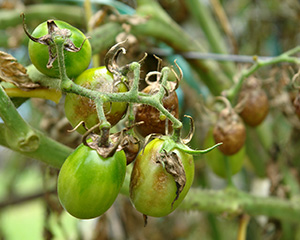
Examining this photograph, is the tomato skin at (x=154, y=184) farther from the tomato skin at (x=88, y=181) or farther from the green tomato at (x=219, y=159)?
the green tomato at (x=219, y=159)

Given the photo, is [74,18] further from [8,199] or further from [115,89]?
[8,199]

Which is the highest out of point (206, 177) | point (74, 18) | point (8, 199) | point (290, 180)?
point (74, 18)

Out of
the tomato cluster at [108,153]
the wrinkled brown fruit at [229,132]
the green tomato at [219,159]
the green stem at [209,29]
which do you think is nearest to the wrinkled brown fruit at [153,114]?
the tomato cluster at [108,153]

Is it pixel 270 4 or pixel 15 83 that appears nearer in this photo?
pixel 15 83

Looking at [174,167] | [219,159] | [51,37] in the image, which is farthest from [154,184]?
[219,159]

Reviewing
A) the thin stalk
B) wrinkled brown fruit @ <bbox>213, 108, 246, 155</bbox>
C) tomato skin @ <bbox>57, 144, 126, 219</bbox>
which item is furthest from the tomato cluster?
the thin stalk

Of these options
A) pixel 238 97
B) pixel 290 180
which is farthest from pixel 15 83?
pixel 290 180

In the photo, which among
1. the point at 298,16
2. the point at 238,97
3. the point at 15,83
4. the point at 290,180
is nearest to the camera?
the point at 15,83

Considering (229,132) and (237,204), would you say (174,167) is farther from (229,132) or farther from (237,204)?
(237,204)
